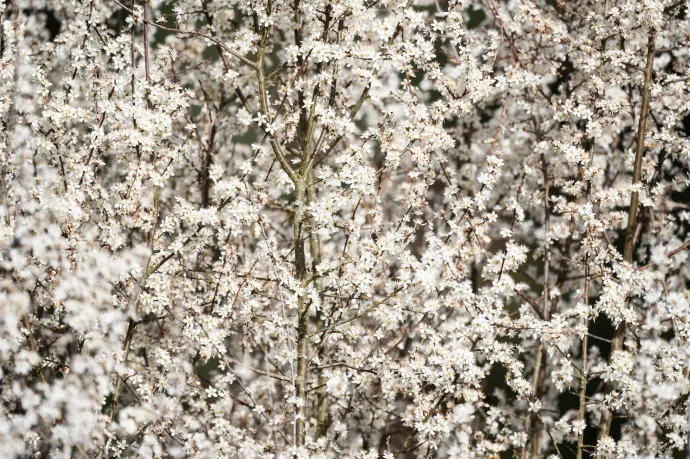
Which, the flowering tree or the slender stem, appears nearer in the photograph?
the flowering tree

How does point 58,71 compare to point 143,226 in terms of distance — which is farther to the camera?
point 58,71

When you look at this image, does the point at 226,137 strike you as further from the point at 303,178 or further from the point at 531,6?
the point at 531,6

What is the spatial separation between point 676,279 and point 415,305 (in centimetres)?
243

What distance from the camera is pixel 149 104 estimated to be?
4.12m

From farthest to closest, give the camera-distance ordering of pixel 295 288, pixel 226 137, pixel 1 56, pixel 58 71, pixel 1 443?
pixel 58 71 < pixel 226 137 < pixel 1 56 < pixel 295 288 < pixel 1 443

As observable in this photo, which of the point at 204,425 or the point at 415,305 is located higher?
the point at 415,305

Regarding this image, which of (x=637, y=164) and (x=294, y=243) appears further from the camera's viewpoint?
(x=637, y=164)

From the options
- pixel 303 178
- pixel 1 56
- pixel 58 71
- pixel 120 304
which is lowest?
pixel 120 304

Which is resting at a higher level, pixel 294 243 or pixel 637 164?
A: pixel 637 164

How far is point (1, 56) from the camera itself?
13.5 ft

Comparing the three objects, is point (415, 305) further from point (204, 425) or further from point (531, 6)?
point (531, 6)

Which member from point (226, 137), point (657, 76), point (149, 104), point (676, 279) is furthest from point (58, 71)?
point (676, 279)

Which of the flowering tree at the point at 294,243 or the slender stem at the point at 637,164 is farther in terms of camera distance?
the slender stem at the point at 637,164

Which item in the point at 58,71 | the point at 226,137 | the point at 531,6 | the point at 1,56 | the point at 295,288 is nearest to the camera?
the point at 295,288
